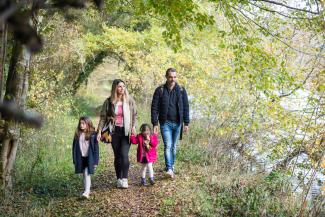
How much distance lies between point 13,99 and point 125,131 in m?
2.08

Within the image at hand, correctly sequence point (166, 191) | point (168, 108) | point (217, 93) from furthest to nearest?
point (217, 93)
point (168, 108)
point (166, 191)

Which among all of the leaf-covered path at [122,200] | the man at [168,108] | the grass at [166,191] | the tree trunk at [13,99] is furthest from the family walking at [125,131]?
the tree trunk at [13,99]

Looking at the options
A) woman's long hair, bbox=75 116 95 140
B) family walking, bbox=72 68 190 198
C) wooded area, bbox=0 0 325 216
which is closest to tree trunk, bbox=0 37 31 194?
wooded area, bbox=0 0 325 216

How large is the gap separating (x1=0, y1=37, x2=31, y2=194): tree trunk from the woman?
1.53 metres

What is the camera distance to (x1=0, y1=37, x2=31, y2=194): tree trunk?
715 centimetres

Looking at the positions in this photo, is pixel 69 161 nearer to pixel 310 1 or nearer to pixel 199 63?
pixel 199 63

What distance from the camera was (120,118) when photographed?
7.48 meters

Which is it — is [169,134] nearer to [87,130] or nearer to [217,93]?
[87,130]

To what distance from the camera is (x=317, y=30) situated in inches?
259

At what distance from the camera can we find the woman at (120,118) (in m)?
7.45

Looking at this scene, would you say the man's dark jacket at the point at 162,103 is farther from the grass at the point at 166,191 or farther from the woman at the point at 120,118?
the grass at the point at 166,191

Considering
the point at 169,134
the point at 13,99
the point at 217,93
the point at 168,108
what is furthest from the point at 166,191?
the point at 217,93

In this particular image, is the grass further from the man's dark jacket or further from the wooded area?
the man's dark jacket

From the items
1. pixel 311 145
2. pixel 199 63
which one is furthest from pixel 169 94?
pixel 199 63
